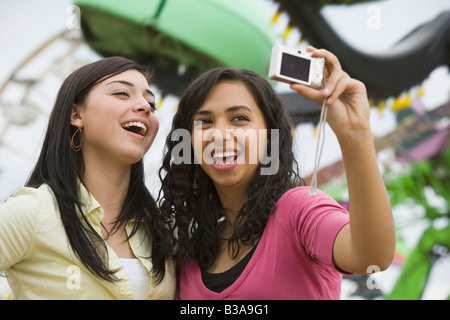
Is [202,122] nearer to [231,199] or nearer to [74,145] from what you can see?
[231,199]

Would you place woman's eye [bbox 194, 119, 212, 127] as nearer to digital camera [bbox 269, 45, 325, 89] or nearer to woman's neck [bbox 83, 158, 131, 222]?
woman's neck [bbox 83, 158, 131, 222]

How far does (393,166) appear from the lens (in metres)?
3.85

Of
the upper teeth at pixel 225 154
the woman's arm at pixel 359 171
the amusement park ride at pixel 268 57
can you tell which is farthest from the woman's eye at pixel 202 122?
the amusement park ride at pixel 268 57

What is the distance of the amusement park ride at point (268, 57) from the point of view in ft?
8.96

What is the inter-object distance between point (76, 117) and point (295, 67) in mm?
788

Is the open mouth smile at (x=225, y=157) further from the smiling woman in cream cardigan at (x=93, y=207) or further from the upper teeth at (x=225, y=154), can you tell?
the smiling woman in cream cardigan at (x=93, y=207)

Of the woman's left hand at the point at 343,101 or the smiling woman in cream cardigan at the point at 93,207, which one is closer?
the woman's left hand at the point at 343,101

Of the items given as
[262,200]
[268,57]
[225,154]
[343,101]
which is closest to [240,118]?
[225,154]

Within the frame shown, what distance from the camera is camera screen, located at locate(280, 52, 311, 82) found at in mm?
896

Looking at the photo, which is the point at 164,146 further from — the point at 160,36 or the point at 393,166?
the point at 393,166

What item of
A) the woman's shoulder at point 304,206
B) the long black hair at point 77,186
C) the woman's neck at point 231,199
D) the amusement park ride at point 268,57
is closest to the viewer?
the woman's shoulder at point 304,206

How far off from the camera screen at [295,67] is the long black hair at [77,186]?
0.68 metres

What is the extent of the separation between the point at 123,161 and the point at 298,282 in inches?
24.3
